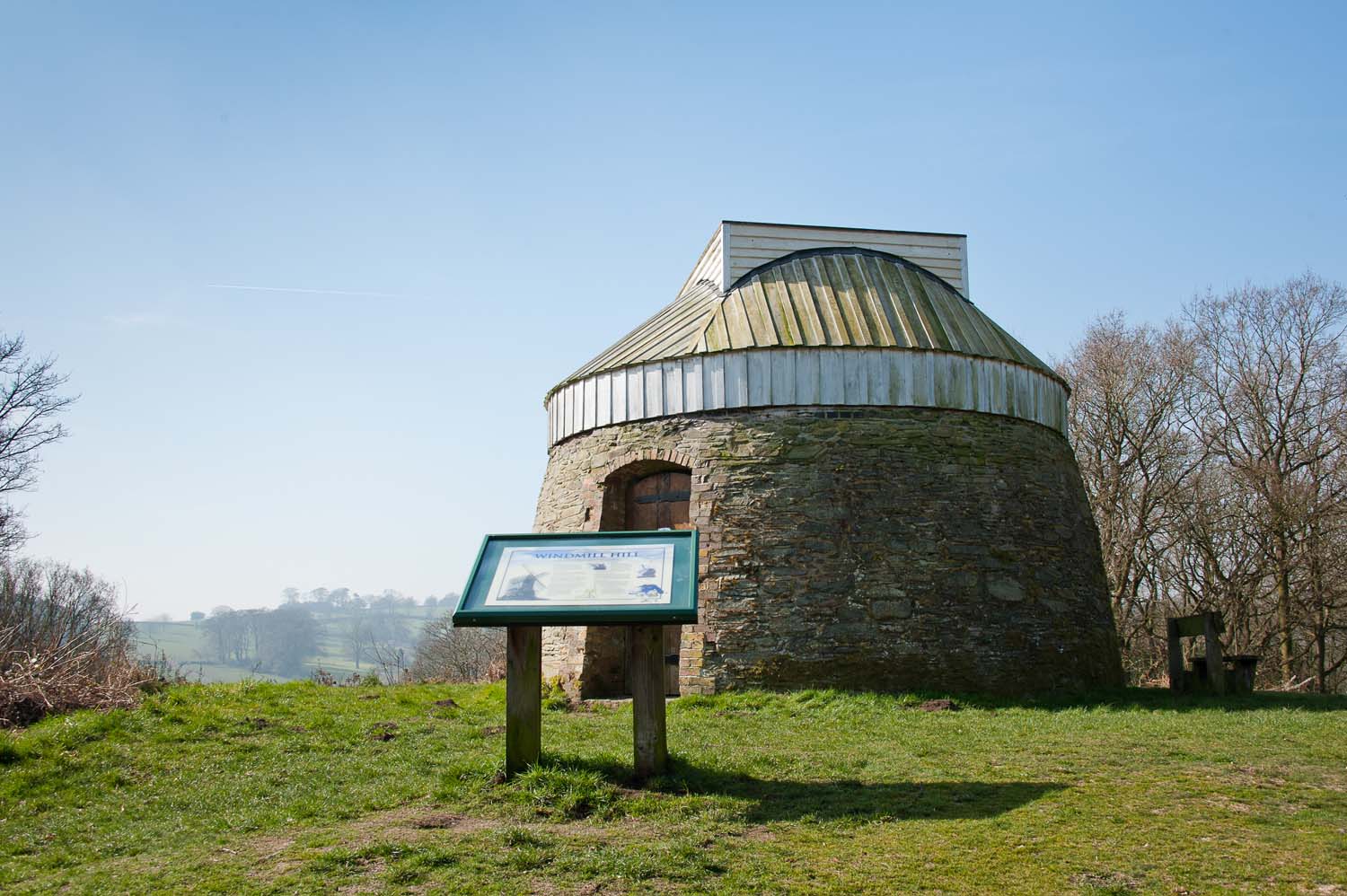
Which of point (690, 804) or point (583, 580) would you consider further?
point (583, 580)

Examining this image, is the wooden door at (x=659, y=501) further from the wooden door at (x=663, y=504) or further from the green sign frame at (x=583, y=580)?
the green sign frame at (x=583, y=580)

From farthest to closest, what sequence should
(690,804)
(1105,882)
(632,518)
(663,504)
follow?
(632,518), (663,504), (690,804), (1105,882)

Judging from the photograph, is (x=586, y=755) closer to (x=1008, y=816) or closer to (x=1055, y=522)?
(x=1008, y=816)

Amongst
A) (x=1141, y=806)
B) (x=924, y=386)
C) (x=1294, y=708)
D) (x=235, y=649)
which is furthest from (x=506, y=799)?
(x=235, y=649)

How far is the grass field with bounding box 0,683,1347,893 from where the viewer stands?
5742mm

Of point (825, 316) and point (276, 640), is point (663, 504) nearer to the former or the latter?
point (825, 316)

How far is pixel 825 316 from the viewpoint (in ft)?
48.0

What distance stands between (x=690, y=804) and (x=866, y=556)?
6383 millimetres

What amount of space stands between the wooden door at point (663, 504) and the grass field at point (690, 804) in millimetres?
2872

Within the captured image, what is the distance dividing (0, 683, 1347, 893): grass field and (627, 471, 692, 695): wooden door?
2.87 m

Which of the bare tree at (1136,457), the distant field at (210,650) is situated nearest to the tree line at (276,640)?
the distant field at (210,650)

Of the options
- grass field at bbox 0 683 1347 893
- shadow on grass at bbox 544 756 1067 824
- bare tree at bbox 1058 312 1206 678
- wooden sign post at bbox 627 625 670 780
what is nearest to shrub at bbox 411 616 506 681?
bare tree at bbox 1058 312 1206 678

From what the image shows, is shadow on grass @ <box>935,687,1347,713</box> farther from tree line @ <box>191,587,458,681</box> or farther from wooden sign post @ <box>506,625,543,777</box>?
tree line @ <box>191,587,458,681</box>

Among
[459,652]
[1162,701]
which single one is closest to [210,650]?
[459,652]
